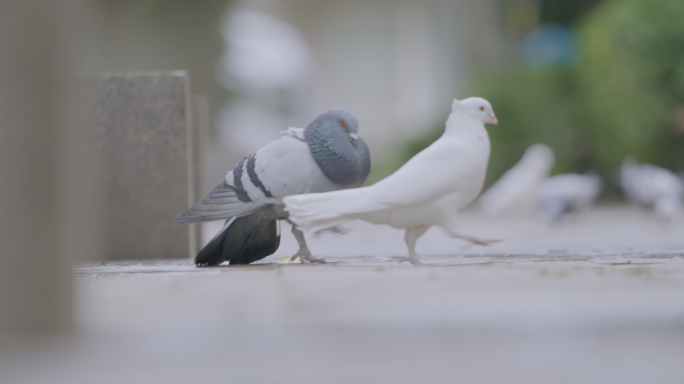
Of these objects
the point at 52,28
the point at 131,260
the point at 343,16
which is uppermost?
the point at 343,16

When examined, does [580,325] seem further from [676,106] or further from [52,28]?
[676,106]

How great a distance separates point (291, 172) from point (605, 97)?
33.2ft

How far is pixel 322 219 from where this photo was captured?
349 cm

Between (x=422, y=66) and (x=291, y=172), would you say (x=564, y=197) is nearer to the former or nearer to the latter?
(x=291, y=172)

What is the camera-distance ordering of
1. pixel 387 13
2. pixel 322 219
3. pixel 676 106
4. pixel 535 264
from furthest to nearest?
1. pixel 387 13
2. pixel 676 106
3. pixel 535 264
4. pixel 322 219

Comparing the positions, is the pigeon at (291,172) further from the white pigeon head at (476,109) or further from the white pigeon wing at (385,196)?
the white pigeon head at (476,109)

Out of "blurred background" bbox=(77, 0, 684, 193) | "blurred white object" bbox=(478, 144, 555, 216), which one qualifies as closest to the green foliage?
"blurred background" bbox=(77, 0, 684, 193)

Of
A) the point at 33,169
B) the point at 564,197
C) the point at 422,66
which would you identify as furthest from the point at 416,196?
the point at 422,66

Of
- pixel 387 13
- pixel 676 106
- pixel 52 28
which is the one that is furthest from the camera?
pixel 387 13

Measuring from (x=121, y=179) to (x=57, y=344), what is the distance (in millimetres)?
2665

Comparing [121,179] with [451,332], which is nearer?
[451,332]

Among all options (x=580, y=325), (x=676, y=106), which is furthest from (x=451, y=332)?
(x=676, y=106)

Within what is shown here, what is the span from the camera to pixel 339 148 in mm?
3836

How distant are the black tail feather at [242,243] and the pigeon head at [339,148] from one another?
0.49 metres
